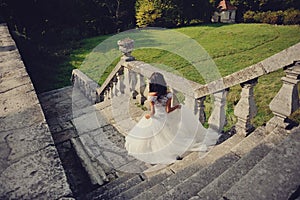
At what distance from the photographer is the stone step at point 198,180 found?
87.4 inches

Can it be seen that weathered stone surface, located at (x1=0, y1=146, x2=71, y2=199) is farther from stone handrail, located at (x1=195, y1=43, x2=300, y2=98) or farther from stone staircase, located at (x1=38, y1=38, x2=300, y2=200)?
stone handrail, located at (x1=195, y1=43, x2=300, y2=98)

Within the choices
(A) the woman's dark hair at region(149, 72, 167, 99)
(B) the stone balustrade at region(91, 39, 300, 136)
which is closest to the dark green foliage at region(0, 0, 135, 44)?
(A) the woman's dark hair at region(149, 72, 167, 99)

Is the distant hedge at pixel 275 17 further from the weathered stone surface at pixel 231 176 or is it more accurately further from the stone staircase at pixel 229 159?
the weathered stone surface at pixel 231 176

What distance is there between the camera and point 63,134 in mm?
4785

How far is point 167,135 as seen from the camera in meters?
3.63

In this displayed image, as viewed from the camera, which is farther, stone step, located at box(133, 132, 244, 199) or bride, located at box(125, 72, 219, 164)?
bride, located at box(125, 72, 219, 164)

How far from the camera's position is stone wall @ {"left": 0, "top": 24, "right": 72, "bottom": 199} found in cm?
189

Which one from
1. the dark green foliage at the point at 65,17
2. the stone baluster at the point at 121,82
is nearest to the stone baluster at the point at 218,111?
the stone baluster at the point at 121,82

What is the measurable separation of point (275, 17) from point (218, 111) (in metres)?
23.3

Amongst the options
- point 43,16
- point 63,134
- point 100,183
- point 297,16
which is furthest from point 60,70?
point 297,16

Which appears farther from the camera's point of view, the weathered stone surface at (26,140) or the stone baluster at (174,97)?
the stone baluster at (174,97)

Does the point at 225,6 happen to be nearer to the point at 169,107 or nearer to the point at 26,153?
the point at 169,107

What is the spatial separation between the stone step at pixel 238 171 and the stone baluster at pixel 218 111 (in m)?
0.68

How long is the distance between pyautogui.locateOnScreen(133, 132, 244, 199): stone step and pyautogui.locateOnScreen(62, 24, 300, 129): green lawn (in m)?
2.27
